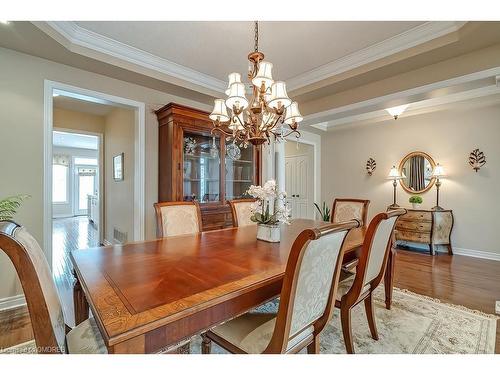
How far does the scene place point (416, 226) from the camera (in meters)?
4.06

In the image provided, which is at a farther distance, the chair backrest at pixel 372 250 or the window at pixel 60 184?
the window at pixel 60 184

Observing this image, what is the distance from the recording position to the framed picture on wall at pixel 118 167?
3.87 meters

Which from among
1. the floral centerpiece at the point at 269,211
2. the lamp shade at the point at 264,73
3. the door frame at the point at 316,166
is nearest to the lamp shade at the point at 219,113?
the lamp shade at the point at 264,73

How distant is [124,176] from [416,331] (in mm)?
3912

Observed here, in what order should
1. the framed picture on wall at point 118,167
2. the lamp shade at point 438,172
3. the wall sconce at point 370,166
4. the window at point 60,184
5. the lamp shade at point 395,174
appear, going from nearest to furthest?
the framed picture on wall at point 118,167 < the lamp shade at point 438,172 < the lamp shade at point 395,174 < the wall sconce at point 370,166 < the window at point 60,184

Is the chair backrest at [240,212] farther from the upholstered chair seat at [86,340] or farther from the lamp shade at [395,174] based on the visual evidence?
the lamp shade at [395,174]

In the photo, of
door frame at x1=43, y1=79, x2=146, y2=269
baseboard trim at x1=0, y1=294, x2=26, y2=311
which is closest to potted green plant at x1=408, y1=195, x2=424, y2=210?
door frame at x1=43, y1=79, x2=146, y2=269

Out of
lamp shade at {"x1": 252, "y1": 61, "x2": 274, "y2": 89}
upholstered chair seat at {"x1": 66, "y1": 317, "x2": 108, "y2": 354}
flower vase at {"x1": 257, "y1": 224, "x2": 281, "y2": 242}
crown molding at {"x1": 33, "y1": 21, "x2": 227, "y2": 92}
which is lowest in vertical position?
upholstered chair seat at {"x1": 66, "y1": 317, "x2": 108, "y2": 354}

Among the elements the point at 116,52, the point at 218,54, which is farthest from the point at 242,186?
the point at 116,52

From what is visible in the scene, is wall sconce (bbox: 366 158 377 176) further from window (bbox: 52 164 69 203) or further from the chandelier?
window (bbox: 52 164 69 203)

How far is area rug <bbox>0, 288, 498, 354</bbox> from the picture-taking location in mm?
1660

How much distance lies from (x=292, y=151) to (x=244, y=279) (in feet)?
17.6

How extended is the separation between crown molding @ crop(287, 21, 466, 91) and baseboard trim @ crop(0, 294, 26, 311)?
151 inches

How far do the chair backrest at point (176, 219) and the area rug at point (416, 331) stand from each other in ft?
2.86
